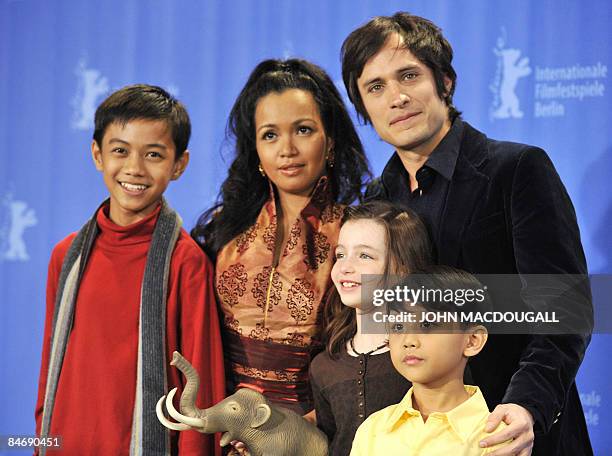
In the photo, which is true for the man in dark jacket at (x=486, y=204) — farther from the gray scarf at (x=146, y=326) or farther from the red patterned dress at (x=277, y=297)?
the gray scarf at (x=146, y=326)

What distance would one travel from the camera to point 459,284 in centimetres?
179

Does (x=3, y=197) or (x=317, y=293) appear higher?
(x=3, y=197)

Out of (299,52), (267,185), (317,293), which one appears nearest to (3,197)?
(299,52)

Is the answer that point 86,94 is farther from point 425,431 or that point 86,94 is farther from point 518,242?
point 425,431

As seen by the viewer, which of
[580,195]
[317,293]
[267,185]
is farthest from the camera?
[580,195]

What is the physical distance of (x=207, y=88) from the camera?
10.9 ft

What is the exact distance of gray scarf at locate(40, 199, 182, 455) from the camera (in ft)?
7.17

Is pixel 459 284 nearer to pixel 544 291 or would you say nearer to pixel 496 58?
pixel 544 291

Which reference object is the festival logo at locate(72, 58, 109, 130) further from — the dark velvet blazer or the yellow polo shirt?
the yellow polo shirt

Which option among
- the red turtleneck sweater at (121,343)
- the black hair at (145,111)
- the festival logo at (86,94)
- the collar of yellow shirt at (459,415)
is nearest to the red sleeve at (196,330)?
the red turtleneck sweater at (121,343)

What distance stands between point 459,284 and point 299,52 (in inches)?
62.7

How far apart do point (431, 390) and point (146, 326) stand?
85cm

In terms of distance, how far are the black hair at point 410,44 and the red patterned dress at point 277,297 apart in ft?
1.30

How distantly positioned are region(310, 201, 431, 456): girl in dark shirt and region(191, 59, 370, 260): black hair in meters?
0.44
